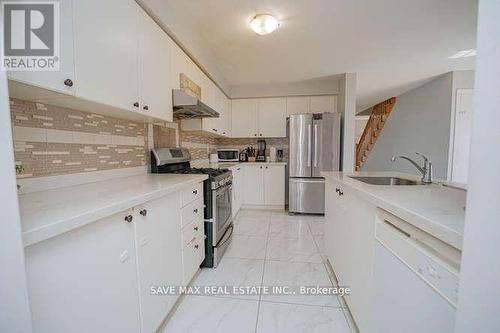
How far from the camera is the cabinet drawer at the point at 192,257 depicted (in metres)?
1.51

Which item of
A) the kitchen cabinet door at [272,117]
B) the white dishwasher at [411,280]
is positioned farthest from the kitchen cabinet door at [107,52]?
the kitchen cabinet door at [272,117]

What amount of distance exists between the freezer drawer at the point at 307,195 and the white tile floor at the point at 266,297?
28.4 inches

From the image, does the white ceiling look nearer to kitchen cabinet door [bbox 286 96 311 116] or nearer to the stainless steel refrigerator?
kitchen cabinet door [bbox 286 96 311 116]

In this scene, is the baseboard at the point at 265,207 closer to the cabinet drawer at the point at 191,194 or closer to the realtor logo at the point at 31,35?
the cabinet drawer at the point at 191,194

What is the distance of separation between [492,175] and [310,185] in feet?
10.5

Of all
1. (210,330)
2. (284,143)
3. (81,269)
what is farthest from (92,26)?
(284,143)

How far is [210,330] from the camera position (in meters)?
1.27

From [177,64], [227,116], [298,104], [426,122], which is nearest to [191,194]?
[177,64]

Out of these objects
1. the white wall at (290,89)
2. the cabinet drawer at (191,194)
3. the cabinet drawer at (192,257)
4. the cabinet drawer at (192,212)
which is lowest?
the cabinet drawer at (192,257)

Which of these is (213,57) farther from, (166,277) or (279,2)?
(166,277)

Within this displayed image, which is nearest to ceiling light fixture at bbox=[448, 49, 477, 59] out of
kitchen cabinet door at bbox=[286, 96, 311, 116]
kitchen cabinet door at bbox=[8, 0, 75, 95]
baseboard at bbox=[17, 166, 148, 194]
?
kitchen cabinet door at bbox=[286, 96, 311, 116]

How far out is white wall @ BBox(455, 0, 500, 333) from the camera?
383mm

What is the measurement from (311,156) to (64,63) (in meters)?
3.17

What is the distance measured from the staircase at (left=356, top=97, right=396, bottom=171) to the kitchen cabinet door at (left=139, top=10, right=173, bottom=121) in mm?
5298
